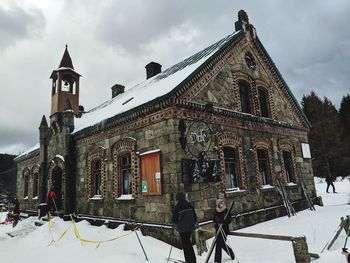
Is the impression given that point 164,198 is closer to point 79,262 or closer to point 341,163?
point 79,262

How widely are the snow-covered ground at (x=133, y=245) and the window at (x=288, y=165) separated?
110 inches

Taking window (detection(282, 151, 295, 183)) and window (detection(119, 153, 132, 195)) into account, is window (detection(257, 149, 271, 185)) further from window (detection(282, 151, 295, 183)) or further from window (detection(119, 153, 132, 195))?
window (detection(119, 153, 132, 195))

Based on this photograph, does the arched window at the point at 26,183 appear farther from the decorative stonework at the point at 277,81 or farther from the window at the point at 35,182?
the decorative stonework at the point at 277,81

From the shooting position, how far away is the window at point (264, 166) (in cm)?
1271

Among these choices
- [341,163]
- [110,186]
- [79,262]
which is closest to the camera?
[79,262]

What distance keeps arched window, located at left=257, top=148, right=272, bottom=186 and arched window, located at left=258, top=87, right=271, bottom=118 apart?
6.81ft

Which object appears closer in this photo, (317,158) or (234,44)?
(234,44)

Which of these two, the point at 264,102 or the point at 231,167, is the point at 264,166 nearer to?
the point at 231,167

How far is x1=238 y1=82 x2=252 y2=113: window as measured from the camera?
12.8 metres

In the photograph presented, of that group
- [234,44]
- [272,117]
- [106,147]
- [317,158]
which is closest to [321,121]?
[317,158]

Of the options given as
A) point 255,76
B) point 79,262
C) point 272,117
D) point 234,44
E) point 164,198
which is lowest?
point 79,262

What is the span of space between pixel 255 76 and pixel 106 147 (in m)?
7.96

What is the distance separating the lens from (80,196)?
13.5 meters

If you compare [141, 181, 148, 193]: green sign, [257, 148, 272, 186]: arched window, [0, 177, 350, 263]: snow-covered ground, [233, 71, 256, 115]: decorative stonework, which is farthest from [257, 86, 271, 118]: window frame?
[141, 181, 148, 193]: green sign
